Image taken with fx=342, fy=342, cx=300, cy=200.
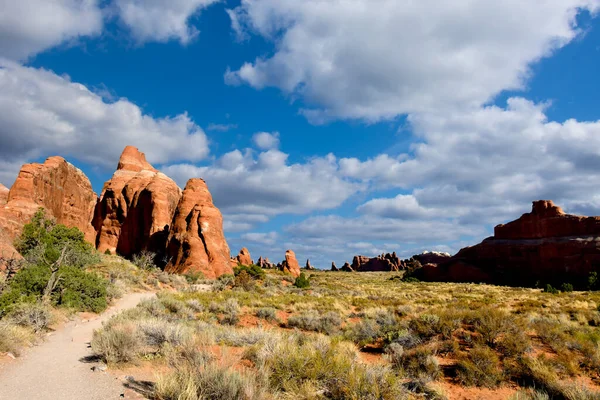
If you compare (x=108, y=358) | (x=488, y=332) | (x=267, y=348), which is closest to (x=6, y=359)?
(x=108, y=358)

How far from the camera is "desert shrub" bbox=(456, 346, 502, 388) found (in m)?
7.98

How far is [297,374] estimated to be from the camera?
Result: 21.7 ft

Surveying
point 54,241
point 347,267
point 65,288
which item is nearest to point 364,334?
point 65,288

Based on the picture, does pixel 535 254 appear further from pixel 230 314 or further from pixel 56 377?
pixel 56 377

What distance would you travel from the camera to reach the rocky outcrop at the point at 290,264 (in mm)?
60406

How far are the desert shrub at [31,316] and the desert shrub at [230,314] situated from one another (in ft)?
21.1

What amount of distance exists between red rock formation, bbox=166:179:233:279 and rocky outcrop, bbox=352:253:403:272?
85387 mm

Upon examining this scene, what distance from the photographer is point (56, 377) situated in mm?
6961

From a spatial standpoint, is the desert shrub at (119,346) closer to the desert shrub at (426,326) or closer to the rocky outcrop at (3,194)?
the desert shrub at (426,326)

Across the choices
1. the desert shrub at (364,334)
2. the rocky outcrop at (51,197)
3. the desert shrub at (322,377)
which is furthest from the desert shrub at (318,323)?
the rocky outcrop at (51,197)

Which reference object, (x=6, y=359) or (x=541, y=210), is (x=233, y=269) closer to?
(x=6, y=359)

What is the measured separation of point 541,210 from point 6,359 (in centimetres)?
7565

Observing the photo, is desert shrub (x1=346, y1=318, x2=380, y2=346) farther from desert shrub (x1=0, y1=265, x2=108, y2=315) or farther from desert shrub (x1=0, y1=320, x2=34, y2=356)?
desert shrub (x1=0, y1=265, x2=108, y2=315)

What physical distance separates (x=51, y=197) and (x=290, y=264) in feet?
121
